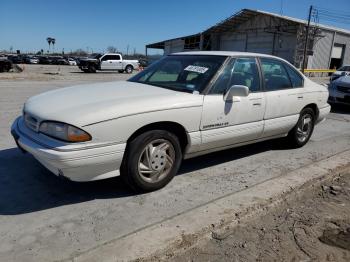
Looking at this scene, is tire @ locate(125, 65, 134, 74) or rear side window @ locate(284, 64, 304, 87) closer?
rear side window @ locate(284, 64, 304, 87)

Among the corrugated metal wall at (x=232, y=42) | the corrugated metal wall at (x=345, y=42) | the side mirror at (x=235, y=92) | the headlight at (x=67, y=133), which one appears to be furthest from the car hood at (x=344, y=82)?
the corrugated metal wall at (x=232, y=42)

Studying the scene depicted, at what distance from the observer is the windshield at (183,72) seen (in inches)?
172

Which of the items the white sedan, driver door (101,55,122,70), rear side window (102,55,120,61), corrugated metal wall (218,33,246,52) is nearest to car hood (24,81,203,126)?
the white sedan

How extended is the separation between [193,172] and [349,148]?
3250mm

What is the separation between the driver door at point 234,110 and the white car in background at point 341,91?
6.72m

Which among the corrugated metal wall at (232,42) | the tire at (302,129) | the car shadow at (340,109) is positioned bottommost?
the car shadow at (340,109)

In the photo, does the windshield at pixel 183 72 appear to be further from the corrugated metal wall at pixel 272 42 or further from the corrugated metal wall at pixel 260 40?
the corrugated metal wall at pixel 260 40

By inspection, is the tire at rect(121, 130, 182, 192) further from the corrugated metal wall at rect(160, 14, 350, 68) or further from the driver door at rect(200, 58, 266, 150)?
the corrugated metal wall at rect(160, 14, 350, 68)

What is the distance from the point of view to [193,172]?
463 cm

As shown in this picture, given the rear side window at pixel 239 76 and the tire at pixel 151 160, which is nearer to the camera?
the tire at pixel 151 160

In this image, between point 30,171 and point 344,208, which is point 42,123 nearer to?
point 30,171

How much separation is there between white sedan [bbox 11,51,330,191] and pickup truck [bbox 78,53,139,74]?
30.1 metres

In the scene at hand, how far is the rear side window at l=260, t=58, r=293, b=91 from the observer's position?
5098mm

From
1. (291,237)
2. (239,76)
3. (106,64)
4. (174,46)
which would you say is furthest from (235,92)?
(174,46)
